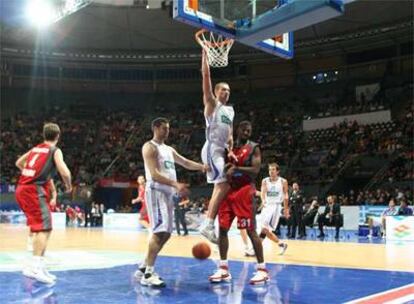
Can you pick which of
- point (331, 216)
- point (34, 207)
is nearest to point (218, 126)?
point (34, 207)

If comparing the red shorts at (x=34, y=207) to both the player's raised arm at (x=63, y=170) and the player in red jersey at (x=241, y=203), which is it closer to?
the player's raised arm at (x=63, y=170)

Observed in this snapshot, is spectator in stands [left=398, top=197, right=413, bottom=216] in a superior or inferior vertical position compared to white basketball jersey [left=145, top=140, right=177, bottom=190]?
inferior

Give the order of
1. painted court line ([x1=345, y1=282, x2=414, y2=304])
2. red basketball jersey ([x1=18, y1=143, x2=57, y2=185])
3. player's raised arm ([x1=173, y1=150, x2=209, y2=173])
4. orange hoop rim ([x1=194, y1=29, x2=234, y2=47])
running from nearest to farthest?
1. painted court line ([x1=345, y1=282, x2=414, y2=304])
2. red basketball jersey ([x1=18, y1=143, x2=57, y2=185])
3. player's raised arm ([x1=173, y1=150, x2=209, y2=173])
4. orange hoop rim ([x1=194, y1=29, x2=234, y2=47])

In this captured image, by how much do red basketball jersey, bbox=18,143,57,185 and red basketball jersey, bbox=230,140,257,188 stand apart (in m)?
2.18

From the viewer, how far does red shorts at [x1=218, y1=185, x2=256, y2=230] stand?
6578mm

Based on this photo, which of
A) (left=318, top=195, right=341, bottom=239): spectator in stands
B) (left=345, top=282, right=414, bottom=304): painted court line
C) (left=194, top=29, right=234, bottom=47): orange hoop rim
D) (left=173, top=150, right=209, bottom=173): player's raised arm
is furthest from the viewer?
(left=318, top=195, right=341, bottom=239): spectator in stands

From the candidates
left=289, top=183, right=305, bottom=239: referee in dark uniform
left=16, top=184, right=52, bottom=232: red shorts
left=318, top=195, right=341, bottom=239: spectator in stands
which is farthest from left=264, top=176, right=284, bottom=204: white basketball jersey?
left=318, top=195, right=341, bottom=239: spectator in stands

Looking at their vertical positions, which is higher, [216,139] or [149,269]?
[216,139]

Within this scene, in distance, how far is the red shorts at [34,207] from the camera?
20.6 ft

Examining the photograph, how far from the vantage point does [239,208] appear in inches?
261

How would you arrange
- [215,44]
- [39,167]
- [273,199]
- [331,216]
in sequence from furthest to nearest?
[331,216], [273,199], [215,44], [39,167]

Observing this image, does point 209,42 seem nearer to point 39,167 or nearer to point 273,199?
point 39,167

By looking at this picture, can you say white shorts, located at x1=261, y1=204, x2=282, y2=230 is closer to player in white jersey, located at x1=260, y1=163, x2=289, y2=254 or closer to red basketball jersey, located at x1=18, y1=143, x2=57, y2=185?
player in white jersey, located at x1=260, y1=163, x2=289, y2=254

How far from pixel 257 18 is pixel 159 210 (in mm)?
3095
